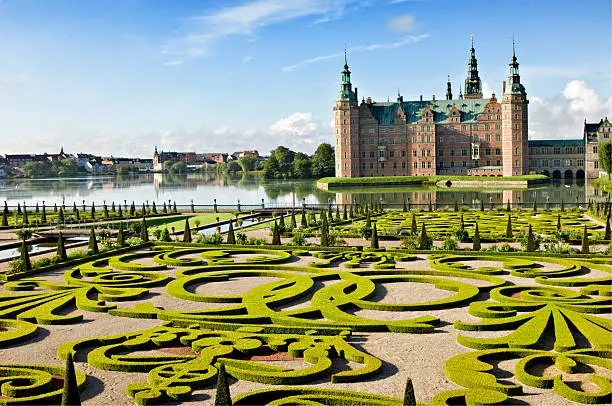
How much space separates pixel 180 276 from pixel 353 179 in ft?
245

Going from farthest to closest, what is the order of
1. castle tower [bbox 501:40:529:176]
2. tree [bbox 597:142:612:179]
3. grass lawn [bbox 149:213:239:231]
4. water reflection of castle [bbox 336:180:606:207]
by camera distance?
castle tower [bbox 501:40:529:176], tree [bbox 597:142:612:179], water reflection of castle [bbox 336:180:606:207], grass lawn [bbox 149:213:239:231]

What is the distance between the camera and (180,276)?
60.4ft

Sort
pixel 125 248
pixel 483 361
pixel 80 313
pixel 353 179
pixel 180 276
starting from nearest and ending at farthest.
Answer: pixel 483 361, pixel 80 313, pixel 180 276, pixel 125 248, pixel 353 179

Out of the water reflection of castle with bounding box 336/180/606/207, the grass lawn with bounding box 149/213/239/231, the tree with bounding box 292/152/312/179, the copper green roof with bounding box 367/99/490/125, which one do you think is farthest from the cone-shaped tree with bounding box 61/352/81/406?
the tree with bounding box 292/152/312/179

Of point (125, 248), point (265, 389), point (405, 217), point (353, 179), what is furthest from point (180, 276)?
point (353, 179)

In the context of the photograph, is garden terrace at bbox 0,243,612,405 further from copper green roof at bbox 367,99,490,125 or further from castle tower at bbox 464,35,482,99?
castle tower at bbox 464,35,482,99

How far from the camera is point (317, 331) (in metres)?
12.3

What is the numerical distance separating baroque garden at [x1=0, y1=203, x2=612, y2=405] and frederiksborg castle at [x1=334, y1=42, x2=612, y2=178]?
248ft

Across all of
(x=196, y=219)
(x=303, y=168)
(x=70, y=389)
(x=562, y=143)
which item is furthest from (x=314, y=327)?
(x=303, y=168)

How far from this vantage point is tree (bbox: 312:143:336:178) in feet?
373

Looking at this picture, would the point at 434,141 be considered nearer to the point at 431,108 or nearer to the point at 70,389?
the point at 431,108

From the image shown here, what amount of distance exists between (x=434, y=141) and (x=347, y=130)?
13.0m

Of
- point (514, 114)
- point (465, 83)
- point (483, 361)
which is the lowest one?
point (483, 361)

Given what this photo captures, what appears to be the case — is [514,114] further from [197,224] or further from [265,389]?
[265,389]
